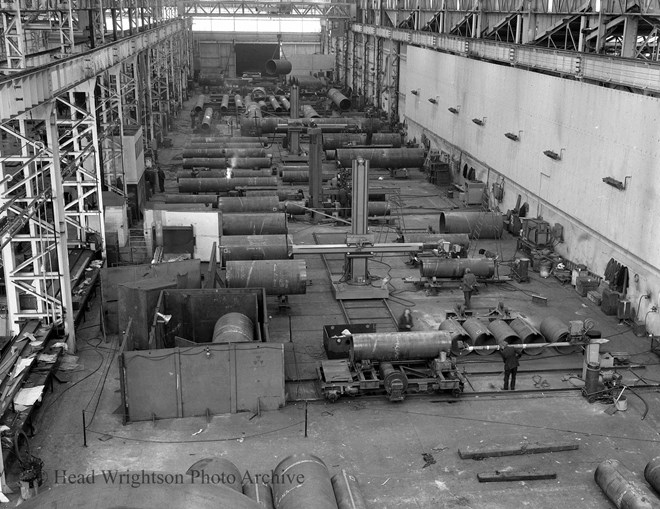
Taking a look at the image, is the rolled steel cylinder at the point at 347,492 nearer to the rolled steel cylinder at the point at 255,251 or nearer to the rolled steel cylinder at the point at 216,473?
the rolled steel cylinder at the point at 216,473

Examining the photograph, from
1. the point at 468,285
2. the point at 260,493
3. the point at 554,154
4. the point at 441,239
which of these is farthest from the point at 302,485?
the point at 554,154

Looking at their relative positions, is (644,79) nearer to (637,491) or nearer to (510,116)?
(510,116)

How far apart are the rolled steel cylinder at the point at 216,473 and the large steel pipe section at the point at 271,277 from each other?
8.68 m

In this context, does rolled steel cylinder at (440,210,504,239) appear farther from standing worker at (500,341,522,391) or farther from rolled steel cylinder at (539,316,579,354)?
standing worker at (500,341,522,391)

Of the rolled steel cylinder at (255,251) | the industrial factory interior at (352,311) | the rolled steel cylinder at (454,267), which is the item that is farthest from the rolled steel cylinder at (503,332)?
the rolled steel cylinder at (255,251)

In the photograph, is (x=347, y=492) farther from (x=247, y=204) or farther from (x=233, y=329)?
(x=247, y=204)

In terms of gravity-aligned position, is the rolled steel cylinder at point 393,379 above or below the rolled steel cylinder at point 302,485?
below

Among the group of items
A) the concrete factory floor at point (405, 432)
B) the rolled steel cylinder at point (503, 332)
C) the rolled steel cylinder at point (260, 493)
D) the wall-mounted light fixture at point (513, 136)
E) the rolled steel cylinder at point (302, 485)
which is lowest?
the concrete factory floor at point (405, 432)

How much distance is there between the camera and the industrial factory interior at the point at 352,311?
13.2 m

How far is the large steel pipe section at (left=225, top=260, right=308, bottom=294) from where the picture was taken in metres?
20.2

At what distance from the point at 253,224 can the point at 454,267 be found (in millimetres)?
6669

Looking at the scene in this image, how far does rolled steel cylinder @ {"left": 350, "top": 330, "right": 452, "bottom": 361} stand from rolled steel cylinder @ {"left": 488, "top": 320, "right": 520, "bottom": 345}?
2.02 m

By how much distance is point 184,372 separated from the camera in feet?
48.6

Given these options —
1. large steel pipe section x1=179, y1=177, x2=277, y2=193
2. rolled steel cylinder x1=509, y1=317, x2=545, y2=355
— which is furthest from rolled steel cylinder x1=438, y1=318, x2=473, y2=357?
large steel pipe section x1=179, y1=177, x2=277, y2=193
